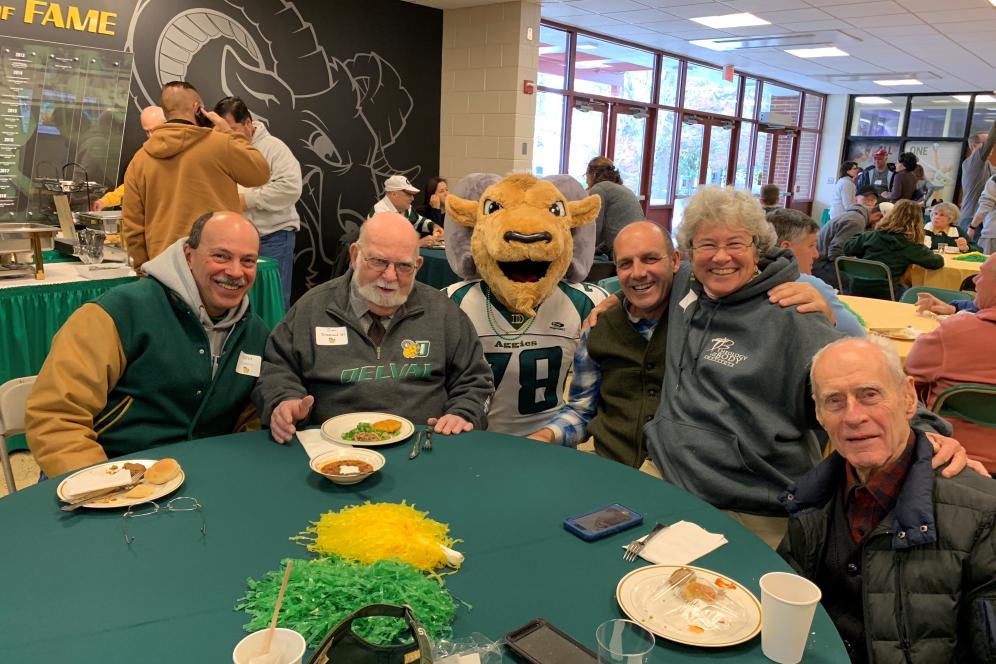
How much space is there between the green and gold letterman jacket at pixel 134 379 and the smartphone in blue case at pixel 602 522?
4.15 ft

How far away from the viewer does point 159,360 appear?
213cm

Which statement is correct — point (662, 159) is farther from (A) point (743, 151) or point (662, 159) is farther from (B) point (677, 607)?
(B) point (677, 607)

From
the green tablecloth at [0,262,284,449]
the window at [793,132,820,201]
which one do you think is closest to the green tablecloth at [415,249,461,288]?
the green tablecloth at [0,262,284,449]

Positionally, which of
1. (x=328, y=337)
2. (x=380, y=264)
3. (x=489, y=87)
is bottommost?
(x=328, y=337)

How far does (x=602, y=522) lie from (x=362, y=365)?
3.63 feet

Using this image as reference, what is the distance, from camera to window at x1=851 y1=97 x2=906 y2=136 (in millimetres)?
14055

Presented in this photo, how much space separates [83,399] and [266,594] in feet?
3.78

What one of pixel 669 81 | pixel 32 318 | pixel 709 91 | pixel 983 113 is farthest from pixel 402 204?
pixel 983 113

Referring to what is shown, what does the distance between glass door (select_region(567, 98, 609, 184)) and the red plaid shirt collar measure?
8460 millimetres

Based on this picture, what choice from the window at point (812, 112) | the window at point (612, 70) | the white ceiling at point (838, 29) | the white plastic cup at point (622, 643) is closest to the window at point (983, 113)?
the white ceiling at point (838, 29)

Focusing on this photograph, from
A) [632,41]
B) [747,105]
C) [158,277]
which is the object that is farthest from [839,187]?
[158,277]

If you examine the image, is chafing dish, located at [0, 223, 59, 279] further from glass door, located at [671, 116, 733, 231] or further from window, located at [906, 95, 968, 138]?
window, located at [906, 95, 968, 138]

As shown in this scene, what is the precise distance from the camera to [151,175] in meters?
4.00

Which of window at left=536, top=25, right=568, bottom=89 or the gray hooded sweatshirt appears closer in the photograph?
the gray hooded sweatshirt
